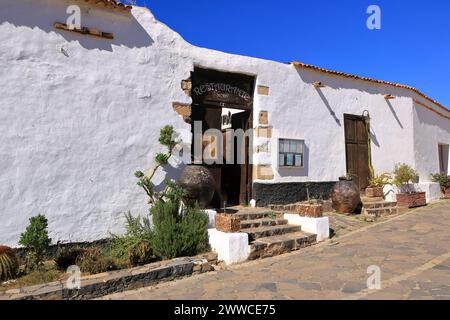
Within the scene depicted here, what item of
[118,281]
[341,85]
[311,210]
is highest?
[341,85]

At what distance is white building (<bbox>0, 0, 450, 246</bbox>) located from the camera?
5.71 metres

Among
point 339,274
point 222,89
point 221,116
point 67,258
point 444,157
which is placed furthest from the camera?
point 444,157

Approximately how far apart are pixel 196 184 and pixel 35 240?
264 centimetres

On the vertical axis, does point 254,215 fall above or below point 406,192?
below

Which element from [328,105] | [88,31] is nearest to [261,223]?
[328,105]

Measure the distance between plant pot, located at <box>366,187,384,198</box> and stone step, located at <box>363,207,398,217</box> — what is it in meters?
0.58

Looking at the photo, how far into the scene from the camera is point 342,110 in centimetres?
1020

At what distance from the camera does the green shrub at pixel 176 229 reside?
18.6ft

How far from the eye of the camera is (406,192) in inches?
410

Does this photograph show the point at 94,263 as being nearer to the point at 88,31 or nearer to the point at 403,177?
the point at 88,31

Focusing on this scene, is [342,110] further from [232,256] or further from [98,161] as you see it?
[98,161]

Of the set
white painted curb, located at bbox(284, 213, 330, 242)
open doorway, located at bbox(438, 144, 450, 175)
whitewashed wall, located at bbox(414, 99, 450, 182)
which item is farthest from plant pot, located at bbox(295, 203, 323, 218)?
open doorway, located at bbox(438, 144, 450, 175)

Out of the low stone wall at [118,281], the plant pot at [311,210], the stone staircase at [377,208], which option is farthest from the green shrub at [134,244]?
the stone staircase at [377,208]

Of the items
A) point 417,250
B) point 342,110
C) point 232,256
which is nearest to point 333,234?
point 417,250
